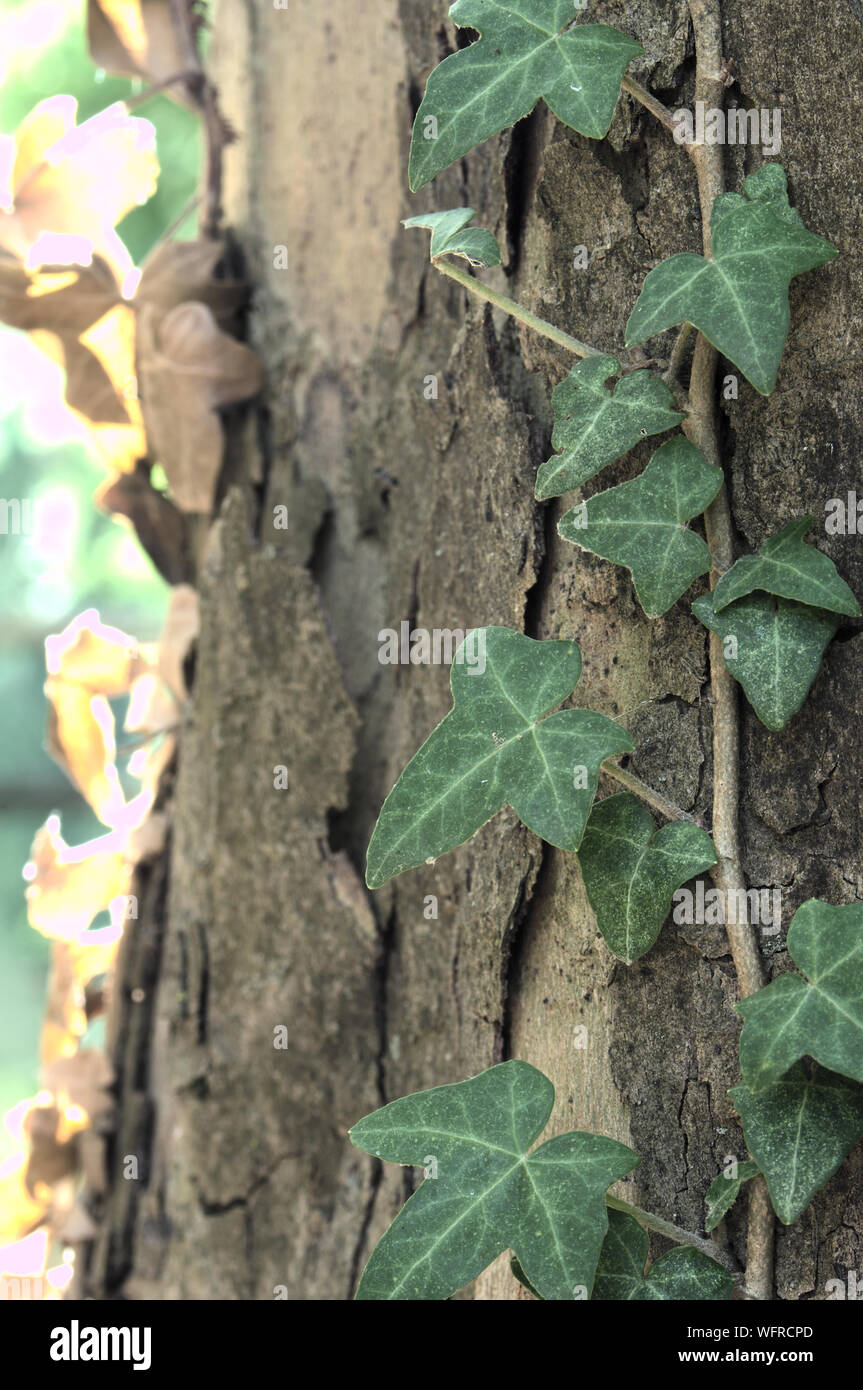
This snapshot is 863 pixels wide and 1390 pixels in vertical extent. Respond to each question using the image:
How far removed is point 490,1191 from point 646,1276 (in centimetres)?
10

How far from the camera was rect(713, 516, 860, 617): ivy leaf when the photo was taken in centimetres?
53

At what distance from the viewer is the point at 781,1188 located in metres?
0.50

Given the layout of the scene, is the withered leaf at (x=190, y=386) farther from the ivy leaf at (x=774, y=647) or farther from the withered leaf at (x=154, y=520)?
the ivy leaf at (x=774, y=647)

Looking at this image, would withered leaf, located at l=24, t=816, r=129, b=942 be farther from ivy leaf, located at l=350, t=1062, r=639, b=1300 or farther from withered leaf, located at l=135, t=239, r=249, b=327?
ivy leaf, located at l=350, t=1062, r=639, b=1300

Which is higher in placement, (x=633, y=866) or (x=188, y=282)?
(x=188, y=282)

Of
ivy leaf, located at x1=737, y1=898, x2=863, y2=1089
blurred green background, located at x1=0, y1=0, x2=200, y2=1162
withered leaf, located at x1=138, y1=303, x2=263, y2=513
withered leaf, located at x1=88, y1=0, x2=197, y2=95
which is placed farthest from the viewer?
blurred green background, located at x1=0, y1=0, x2=200, y2=1162

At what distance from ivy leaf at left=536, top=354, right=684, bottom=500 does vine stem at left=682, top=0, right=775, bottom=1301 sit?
2 cm

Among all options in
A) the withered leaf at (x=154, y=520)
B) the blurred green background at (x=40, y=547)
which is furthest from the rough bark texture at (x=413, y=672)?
the blurred green background at (x=40, y=547)

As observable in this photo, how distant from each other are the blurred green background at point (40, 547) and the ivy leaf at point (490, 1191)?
161 cm

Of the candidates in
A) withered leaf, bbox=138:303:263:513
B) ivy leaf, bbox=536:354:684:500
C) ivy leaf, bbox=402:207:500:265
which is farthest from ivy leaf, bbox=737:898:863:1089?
withered leaf, bbox=138:303:263:513

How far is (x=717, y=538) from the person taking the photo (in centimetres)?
57

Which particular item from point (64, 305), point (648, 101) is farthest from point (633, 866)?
point (64, 305)

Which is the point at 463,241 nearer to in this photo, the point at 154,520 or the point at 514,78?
the point at 514,78
